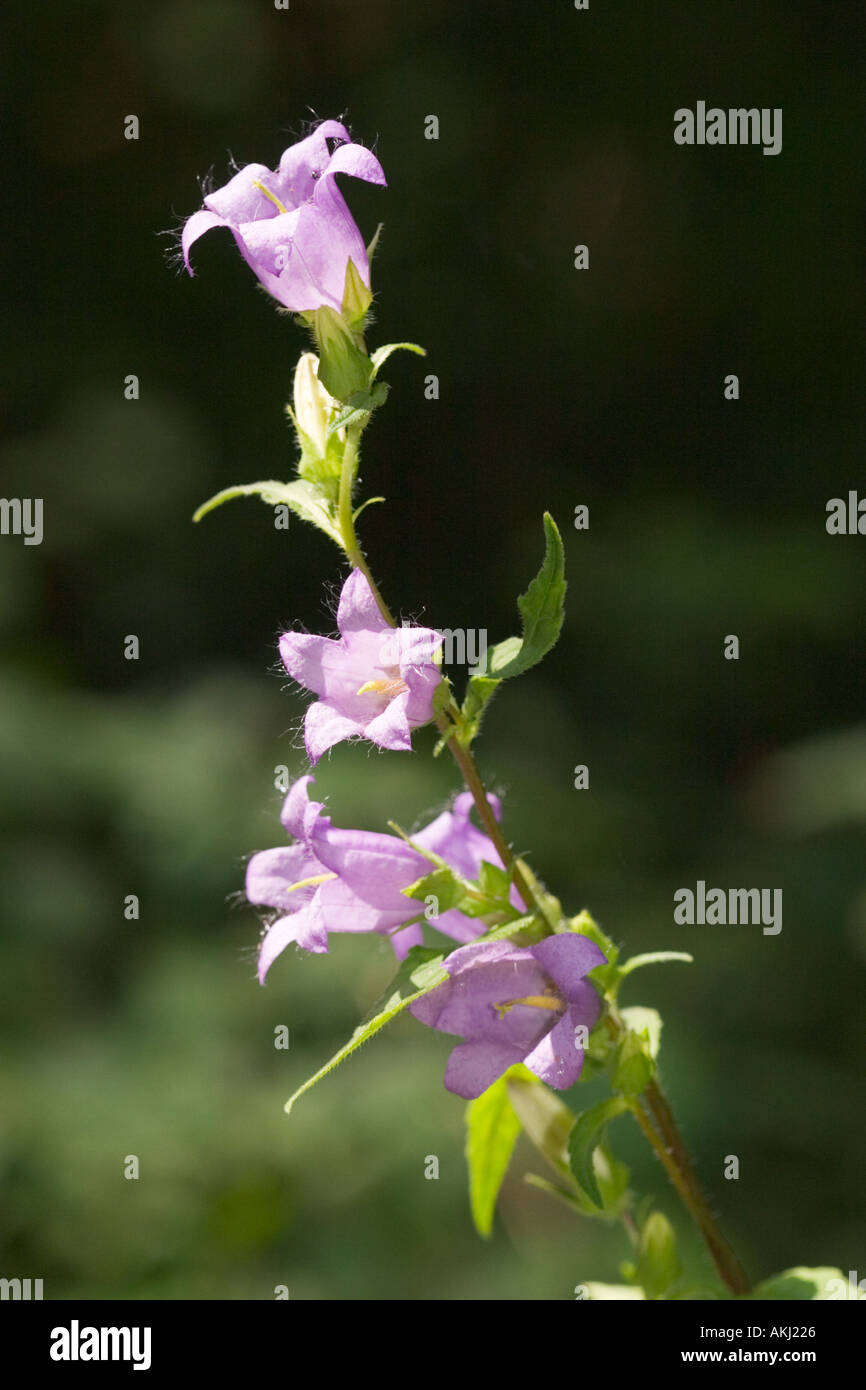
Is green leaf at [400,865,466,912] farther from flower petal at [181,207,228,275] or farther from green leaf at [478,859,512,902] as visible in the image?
flower petal at [181,207,228,275]

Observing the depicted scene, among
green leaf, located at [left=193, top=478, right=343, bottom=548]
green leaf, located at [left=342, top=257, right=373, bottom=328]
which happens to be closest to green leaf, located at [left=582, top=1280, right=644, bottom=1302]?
green leaf, located at [left=193, top=478, right=343, bottom=548]

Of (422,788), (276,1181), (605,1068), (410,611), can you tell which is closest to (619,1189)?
(605,1068)

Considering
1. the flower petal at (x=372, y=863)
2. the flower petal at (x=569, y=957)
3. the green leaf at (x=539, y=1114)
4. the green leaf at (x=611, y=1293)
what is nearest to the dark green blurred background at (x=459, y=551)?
the green leaf at (x=611, y=1293)

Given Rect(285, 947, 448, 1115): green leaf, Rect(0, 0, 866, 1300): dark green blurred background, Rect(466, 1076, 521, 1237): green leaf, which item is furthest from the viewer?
Rect(0, 0, 866, 1300): dark green blurred background

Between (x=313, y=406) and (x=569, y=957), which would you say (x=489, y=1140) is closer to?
(x=569, y=957)

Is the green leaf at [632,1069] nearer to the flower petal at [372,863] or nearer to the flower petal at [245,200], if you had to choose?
the flower petal at [372,863]

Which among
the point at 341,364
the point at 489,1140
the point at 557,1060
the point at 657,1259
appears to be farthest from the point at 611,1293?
the point at 341,364
